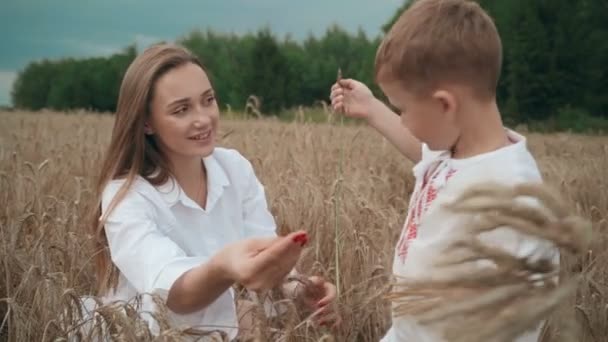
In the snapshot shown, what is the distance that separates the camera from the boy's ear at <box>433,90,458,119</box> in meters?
1.41

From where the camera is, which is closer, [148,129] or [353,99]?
[353,99]

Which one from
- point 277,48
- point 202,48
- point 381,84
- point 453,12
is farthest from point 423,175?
point 202,48

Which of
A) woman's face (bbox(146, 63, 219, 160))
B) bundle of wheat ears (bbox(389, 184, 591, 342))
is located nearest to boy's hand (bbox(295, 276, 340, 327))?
woman's face (bbox(146, 63, 219, 160))

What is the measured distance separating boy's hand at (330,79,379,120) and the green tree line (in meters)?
14.6

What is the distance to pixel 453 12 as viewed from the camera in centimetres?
148

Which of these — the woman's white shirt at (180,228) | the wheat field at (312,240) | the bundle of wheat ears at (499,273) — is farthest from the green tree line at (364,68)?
the bundle of wheat ears at (499,273)

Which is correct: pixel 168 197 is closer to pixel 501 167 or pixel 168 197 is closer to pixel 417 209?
pixel 417 209

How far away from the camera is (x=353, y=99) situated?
2021mm

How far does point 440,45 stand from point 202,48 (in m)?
30.1

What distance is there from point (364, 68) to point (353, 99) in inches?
855

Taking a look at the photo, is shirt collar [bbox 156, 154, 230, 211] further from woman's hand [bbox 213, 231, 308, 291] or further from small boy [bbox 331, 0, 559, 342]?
small boy [bbox 331, 0, 559, 342]

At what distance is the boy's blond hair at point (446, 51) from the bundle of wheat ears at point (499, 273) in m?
0.94

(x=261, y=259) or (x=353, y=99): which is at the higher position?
(x=353, y=99)

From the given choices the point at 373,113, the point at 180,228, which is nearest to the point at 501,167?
the point at 373,113
